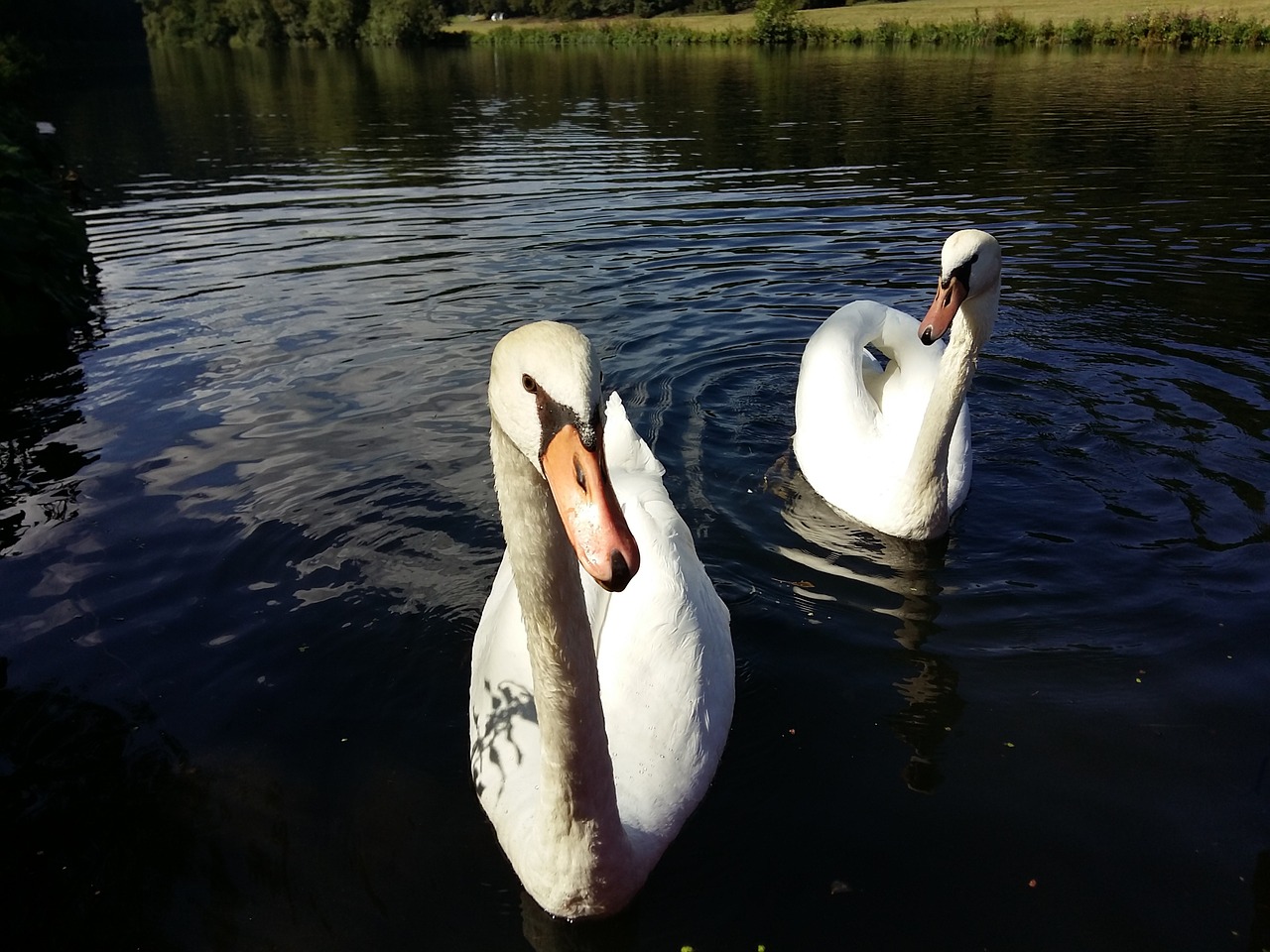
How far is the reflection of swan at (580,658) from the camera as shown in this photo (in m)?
2.70

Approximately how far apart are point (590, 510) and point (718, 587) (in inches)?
139

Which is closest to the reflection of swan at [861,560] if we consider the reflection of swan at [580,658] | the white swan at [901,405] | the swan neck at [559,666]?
the white swan at [901,405]

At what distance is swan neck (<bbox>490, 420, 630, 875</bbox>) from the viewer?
10.2 ft

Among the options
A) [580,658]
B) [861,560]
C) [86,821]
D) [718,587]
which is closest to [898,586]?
[861,560]

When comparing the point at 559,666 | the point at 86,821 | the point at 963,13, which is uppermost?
the point at 963,13

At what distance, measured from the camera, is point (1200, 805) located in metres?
4.30

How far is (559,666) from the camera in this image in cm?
330

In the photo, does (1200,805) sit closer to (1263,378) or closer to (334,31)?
(1263,378)

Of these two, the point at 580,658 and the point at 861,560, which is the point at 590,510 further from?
the point at 861,560

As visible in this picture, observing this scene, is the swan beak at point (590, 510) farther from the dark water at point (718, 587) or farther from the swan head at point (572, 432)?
the dark water at point (718, 587)

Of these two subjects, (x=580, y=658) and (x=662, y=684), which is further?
(x=662, y=684)

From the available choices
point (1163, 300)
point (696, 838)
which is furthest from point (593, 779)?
point (1163, 300)

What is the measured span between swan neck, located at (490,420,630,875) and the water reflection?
176 centimetres

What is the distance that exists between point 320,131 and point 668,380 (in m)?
21.6
